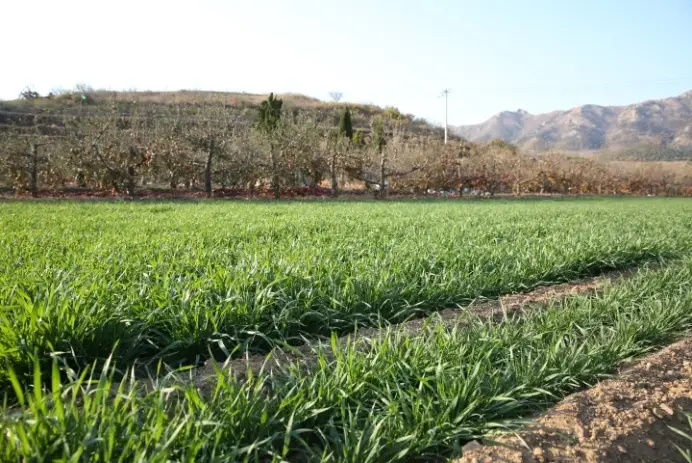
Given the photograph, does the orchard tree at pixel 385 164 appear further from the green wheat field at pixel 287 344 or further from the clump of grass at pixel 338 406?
the clump of grass at pixel 338 406

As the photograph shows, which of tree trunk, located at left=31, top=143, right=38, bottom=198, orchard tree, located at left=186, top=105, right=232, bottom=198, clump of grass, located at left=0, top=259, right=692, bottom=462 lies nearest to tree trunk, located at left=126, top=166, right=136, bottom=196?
orchard tree, located at left=186, top=105, right=232, bottom=198

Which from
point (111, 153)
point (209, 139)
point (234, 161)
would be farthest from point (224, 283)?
point (111, 153)

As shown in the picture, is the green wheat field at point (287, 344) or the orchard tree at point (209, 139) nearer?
the green wheat field at point (287, 344)

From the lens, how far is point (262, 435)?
161cm

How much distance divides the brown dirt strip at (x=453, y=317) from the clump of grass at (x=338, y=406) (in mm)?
133

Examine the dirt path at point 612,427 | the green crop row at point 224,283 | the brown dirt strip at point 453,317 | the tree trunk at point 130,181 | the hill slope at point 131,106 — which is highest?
the hill slope at point 131,106

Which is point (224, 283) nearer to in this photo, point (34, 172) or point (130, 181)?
point (130, 181)

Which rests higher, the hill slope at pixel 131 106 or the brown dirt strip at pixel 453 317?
the hill slope at pixel 131 106

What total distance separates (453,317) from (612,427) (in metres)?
1.57

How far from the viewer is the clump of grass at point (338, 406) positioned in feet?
4.42

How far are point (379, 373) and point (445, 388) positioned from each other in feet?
1.07

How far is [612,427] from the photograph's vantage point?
181 centimetres

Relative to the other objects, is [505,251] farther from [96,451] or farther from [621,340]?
[96,451]

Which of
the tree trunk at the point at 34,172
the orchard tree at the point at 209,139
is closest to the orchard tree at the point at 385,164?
the orchard tree at the point at 209,139
